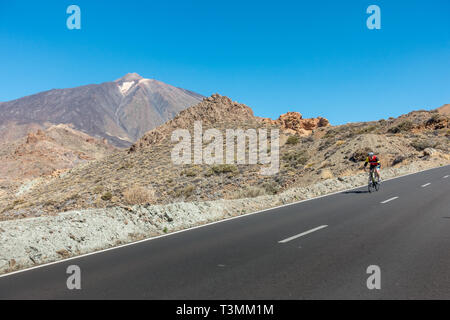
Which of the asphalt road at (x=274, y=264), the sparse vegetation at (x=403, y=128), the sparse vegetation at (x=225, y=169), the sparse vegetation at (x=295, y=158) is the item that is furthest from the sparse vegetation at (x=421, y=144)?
the asphalt road at (x=274, y=264)

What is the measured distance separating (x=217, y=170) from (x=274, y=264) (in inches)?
1264

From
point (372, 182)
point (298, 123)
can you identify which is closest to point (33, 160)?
point (298, 123)

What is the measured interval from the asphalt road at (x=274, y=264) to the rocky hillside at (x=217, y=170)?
32.8 feet

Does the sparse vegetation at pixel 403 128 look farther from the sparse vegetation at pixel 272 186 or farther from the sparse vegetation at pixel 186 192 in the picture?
the sparse vegetation at pixel 186 192

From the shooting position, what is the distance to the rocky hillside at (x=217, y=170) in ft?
102

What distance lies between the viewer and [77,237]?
9102mm

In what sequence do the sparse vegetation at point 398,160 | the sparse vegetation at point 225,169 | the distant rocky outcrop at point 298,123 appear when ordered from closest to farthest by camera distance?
the sparse vegetation at point 398,160 < the sparse vegetation at point 225,169 < the distant rocky outcrop at point 298,123

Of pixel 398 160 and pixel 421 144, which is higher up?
pixel 421 144

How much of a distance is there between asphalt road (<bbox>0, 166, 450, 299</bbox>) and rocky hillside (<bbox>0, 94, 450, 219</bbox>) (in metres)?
10.00

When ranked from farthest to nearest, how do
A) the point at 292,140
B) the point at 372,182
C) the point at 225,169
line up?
1. the point at 292,140
2. the point at 225,169
3. the point at 372,182

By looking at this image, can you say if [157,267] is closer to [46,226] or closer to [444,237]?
[46,226]

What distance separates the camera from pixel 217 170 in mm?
38094

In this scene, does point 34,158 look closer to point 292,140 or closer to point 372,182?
point 292,140

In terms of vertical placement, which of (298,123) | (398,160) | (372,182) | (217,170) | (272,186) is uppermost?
(298,123)
